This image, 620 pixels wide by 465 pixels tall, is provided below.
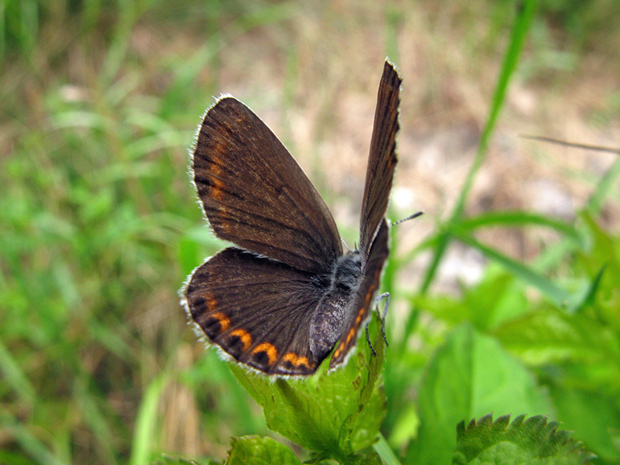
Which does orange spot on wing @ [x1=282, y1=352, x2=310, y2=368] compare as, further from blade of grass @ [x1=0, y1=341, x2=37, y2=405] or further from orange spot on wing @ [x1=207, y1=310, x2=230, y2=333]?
blade of grass @ [x1=0, y1=341, x2=37, y2=405]

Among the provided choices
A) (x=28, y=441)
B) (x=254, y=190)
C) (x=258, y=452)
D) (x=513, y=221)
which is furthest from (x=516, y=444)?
(x=28, y=441)

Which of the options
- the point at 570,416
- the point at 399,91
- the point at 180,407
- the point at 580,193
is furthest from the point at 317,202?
the point at 580,193

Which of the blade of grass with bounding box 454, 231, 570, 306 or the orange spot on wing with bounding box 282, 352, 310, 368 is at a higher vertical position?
the blade of grass with bounding box 454, 231, 570, 306

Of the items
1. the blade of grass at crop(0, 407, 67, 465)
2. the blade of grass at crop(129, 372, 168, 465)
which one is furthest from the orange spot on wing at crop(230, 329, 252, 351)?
the blade of grass at crop(0, 407, 67, 465)

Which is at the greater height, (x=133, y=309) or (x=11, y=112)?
(x=11, y=112)

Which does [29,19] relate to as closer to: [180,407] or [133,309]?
[133,309]

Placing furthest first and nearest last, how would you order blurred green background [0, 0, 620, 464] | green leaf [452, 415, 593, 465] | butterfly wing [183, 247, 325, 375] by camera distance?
blurred green background [0, 0, 620, 464], butterfly wing [183, 247, 325, 375], green leaf [452, 415, 593, 465]

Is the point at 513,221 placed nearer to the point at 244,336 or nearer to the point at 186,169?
the point at 244,336

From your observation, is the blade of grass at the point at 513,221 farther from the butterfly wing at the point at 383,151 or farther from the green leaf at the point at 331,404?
the green leaf at the point at 331,404
